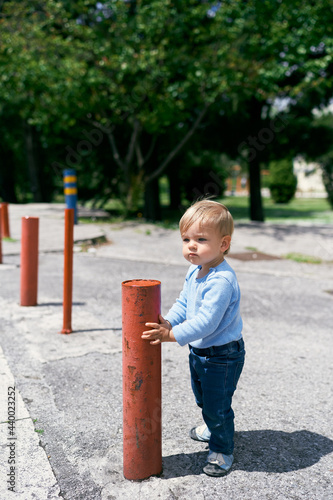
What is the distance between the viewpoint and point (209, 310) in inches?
84.1

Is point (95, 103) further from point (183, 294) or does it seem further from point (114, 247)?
point (183, 294)

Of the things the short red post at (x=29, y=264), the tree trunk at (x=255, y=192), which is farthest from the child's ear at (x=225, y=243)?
the tree trunk at (x=255, y=192)

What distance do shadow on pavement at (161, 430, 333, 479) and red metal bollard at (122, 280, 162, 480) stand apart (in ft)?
0.54

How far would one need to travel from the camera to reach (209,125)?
52.0 ft

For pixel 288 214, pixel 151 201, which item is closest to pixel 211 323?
pixel 151 201

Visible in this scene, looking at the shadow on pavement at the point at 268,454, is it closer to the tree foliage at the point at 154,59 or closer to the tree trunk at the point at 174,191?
the tree foliage at the point at 154,59

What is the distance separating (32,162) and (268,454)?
1911 centimetres

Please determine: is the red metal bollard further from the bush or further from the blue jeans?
the bush

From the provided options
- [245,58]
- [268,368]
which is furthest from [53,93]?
[268,368]

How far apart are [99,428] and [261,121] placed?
14659 millimetres

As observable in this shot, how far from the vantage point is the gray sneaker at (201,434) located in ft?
8.56

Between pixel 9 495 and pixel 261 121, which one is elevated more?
pixel 261 121

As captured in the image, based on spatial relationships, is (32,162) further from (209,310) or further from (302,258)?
(209,310)

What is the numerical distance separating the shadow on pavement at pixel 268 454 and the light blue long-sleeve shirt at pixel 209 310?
0.63 meters
